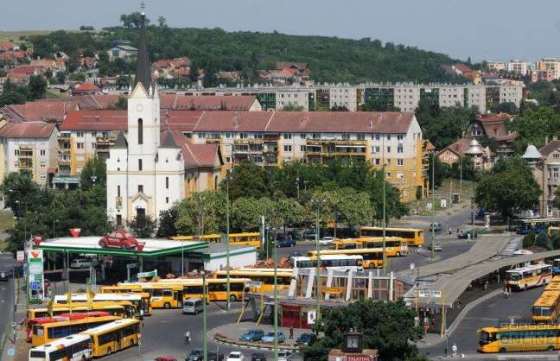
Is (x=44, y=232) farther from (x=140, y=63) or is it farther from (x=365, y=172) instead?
(x=365, y=172)

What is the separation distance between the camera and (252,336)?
55.0 metres

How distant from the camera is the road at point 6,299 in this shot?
199 ft

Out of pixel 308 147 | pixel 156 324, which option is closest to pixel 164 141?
pixel 308 147

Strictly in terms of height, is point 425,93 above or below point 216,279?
above

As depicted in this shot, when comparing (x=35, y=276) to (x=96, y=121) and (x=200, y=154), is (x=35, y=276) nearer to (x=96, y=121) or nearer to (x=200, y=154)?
(x=200, y=154)

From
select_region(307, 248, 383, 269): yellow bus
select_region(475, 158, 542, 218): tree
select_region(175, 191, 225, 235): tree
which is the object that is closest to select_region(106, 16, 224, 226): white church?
select_region(175, 191, 225, 235): tree

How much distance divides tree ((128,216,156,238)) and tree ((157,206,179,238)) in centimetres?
57

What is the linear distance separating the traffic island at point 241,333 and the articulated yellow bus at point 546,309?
27.2ft

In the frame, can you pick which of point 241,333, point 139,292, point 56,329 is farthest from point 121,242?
point 56,329

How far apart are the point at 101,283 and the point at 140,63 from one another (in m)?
22.4

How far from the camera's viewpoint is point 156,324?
60.0 m

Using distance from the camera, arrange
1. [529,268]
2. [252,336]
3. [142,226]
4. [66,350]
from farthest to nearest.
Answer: [142,226], [529,268], [252,336], [66,350]

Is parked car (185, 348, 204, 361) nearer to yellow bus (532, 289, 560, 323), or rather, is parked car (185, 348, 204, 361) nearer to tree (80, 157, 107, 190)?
yellow bus (532, 289, 560, 323)

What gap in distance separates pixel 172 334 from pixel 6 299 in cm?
1270
